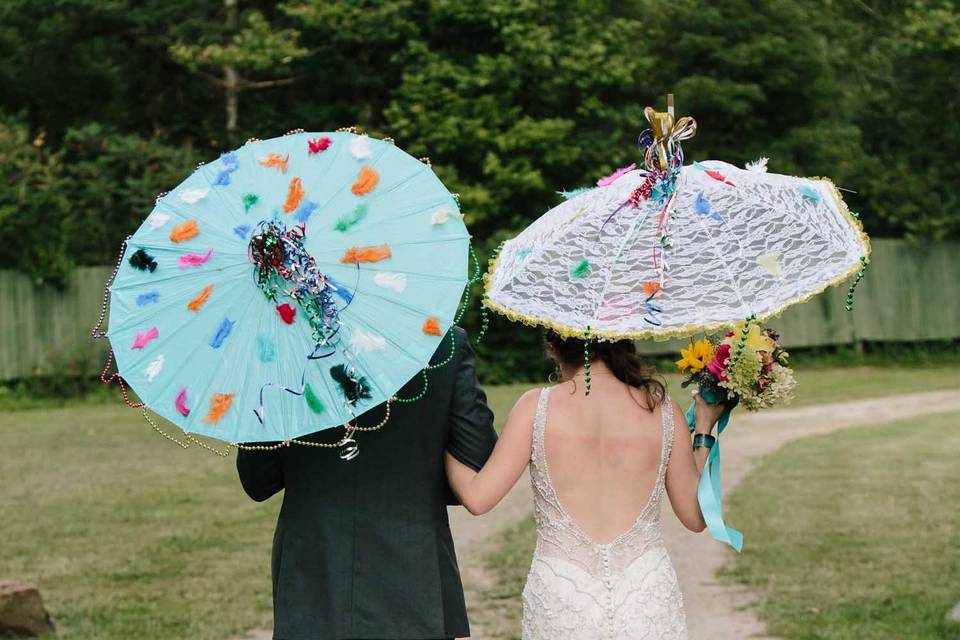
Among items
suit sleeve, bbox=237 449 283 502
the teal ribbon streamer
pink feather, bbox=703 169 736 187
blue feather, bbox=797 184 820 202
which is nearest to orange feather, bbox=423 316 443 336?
suit sleeve, bbox=237 449 283 502

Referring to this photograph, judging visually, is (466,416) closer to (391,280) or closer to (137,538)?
(391,280)

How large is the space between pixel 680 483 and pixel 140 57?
70.4 feet

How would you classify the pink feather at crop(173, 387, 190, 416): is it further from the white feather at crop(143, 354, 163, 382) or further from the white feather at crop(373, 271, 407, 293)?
the white feather at crop(373, 271, 407, 293)

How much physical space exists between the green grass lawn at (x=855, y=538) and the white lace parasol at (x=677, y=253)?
337 cm

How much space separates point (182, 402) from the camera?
129 inches

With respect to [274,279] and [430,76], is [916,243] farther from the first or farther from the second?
[274,279]

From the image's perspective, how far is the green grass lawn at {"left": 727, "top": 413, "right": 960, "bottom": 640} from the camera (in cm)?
688

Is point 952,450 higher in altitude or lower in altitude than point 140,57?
lower

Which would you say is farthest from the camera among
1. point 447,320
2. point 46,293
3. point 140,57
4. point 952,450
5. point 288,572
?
point 140,57

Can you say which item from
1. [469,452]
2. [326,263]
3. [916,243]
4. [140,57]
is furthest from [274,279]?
[916,243]

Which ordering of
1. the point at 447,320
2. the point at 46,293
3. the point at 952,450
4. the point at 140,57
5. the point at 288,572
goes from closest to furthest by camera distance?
the point at 447,320, the point at 288,572, the point at 952,450, the point at 46,293, the point at 140,57

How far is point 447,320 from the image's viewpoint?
10.4 feet

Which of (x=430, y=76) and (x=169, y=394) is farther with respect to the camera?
(x=430, y=76)

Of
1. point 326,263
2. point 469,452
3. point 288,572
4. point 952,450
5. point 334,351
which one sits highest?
point 326,263
